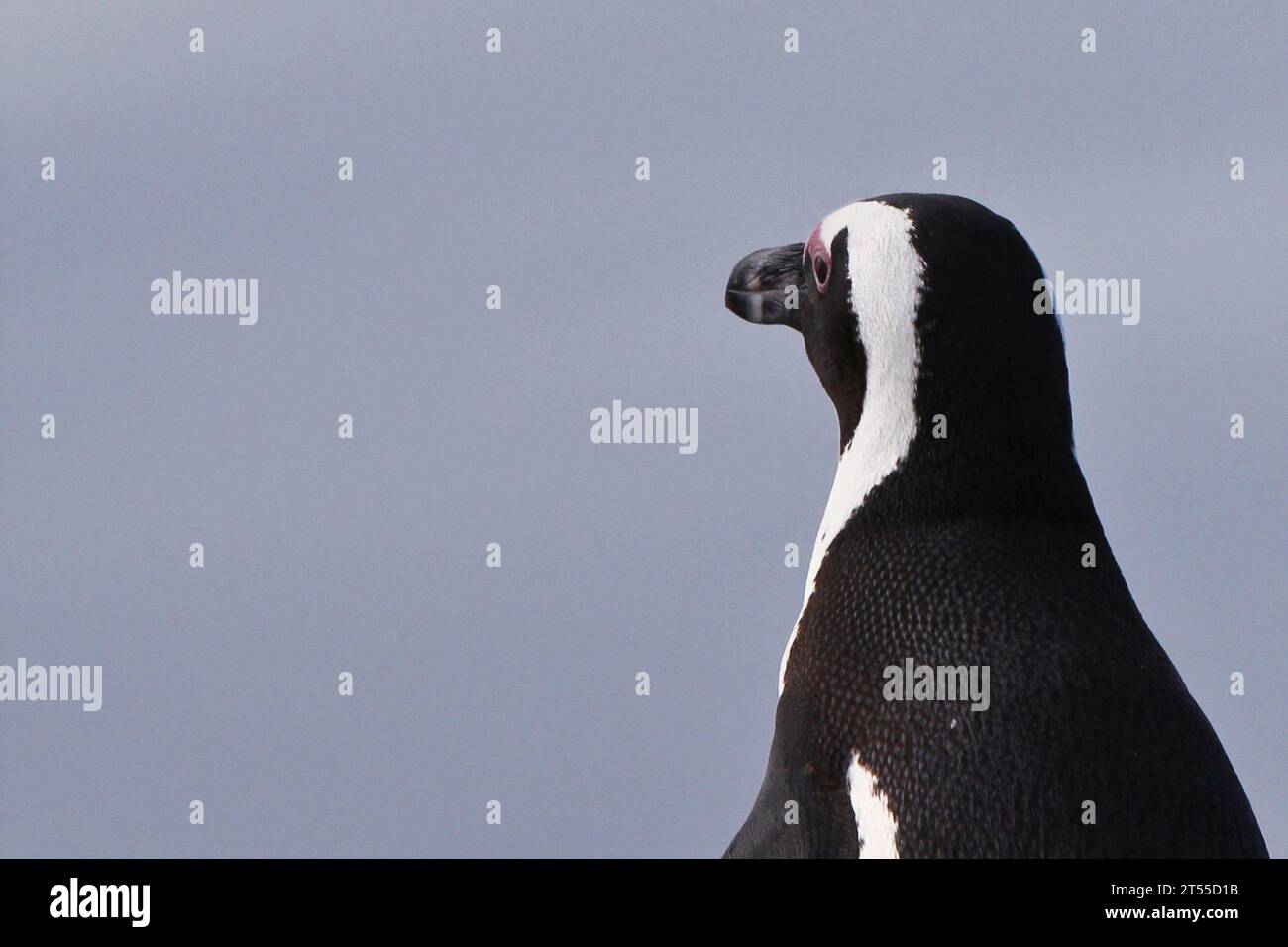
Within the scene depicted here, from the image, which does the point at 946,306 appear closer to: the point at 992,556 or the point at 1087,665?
the point at 992,556

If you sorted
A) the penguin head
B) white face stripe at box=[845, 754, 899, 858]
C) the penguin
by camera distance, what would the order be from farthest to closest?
the penguin head, white face stripe at box=[845, 754, 899, 858], the penguin

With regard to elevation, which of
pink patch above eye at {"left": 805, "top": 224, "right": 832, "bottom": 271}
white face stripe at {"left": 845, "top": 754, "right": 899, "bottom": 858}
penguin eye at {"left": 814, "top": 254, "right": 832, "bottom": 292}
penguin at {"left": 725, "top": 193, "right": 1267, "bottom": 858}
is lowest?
white face stripe at {"left": 845, "top": 754, "right": 899, "bottom": 858}

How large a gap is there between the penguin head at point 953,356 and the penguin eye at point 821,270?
0.27 m

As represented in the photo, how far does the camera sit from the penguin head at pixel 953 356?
5.29 meters

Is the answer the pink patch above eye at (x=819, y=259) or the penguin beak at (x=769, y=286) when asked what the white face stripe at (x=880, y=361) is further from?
the penguin beak at (x=769, y=286)

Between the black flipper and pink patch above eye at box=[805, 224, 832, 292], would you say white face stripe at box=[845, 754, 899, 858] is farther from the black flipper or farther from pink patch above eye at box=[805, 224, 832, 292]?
pink patch above eye at box=[805, 224, 832, 292]

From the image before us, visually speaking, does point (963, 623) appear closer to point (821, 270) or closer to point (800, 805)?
point (800, 805)

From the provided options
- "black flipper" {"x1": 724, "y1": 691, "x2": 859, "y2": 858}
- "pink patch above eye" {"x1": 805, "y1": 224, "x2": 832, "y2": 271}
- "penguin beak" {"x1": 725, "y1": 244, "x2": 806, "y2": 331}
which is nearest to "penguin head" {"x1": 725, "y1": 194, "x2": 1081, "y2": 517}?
"pink patch above eye" {"x1": 805, "y1": 224, "x2": 832, "y2": 271}

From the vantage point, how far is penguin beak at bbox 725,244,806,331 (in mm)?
6289
